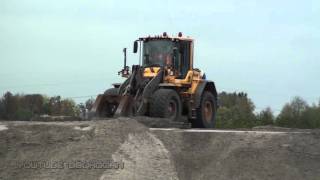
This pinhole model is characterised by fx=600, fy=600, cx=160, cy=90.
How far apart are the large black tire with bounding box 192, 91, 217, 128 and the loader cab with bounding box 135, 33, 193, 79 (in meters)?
1.48

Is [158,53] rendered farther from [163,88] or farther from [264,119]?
[264,119]

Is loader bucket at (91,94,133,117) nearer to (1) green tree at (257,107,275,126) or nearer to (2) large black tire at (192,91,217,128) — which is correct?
(2) large black tire at (192,91,217,128)

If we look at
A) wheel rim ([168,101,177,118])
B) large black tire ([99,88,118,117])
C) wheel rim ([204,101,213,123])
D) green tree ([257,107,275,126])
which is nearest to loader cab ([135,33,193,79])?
wheel rim ([168,101,177,118])

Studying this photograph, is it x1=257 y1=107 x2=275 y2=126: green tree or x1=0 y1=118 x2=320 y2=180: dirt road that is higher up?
x1=257 y1=107 x2=275 y2=126: green tree

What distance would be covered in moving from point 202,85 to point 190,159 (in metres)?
8.34

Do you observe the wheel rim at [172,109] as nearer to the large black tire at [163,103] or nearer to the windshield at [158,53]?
the large black tire at [163,103]

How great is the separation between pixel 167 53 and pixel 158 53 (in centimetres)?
33

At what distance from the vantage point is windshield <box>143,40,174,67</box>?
826 inches

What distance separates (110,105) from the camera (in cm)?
1902

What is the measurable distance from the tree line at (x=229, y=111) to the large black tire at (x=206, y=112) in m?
4.02

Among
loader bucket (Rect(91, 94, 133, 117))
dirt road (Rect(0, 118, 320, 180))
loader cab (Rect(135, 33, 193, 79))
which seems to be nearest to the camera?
dirt road (Rect(0, 118, 320, 180))

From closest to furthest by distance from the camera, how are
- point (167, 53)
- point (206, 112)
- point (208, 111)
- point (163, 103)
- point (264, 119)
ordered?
point (163, 103)
point (167, 53)
point (206, 112)
point (208, 111)
point (264, 119)

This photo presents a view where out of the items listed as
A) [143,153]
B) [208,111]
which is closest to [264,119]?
[208,111]

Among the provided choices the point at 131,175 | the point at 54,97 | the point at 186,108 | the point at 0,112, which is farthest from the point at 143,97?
the point at 54,97
